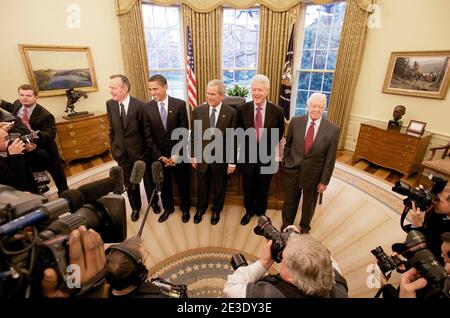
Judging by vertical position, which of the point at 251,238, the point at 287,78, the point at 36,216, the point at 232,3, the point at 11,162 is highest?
the point at 232,3

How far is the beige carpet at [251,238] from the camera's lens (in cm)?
237

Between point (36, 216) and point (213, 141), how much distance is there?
6.29ft

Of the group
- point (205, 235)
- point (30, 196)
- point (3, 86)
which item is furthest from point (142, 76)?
point (30, 196)

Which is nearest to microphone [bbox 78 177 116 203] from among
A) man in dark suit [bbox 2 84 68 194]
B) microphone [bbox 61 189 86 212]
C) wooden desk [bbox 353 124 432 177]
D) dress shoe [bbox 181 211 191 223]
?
microphone [bbox 61 189 86 212]

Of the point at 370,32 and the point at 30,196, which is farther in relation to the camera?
the point at 370,32

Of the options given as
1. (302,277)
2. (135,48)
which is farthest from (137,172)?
(135,48)

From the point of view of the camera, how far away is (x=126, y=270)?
1.08 meters

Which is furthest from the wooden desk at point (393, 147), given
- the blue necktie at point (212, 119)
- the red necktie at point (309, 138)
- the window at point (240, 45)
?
the blue necktie at point (212, 119)

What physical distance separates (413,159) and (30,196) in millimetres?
4858

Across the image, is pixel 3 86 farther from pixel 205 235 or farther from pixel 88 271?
pixel 88 271

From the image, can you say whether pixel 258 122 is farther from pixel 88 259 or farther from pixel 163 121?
pixel 88 259

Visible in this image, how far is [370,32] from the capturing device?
15.2 feet

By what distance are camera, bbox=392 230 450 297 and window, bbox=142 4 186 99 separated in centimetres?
576

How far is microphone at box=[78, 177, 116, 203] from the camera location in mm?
1112
